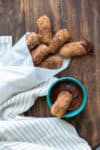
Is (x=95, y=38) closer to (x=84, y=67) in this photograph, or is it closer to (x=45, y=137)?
(x=84, y=67)

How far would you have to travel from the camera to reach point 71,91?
112cm

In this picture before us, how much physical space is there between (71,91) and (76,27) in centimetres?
18

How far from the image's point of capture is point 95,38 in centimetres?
115

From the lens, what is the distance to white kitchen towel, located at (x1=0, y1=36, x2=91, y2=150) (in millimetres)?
1112

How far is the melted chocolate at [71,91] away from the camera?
1.12m

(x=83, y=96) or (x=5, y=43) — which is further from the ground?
(x=5, y=43)

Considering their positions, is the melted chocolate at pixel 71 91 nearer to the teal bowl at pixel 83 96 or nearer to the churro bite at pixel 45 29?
the teal bowl at pixel 83 96

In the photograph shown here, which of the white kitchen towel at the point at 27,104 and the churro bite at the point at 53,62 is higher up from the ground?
the churro bite at the point at 53,62

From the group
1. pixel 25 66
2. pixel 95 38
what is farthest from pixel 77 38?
pixel 25 66

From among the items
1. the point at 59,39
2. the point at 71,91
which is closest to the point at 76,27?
the point at 59,39

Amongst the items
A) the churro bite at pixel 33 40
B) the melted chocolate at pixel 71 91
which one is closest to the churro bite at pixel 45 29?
the churro bite at pixel 33 40

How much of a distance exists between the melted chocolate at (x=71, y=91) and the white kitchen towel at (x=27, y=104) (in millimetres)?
27

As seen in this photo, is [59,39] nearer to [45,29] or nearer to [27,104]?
[45,29]

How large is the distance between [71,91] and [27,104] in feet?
0.40
